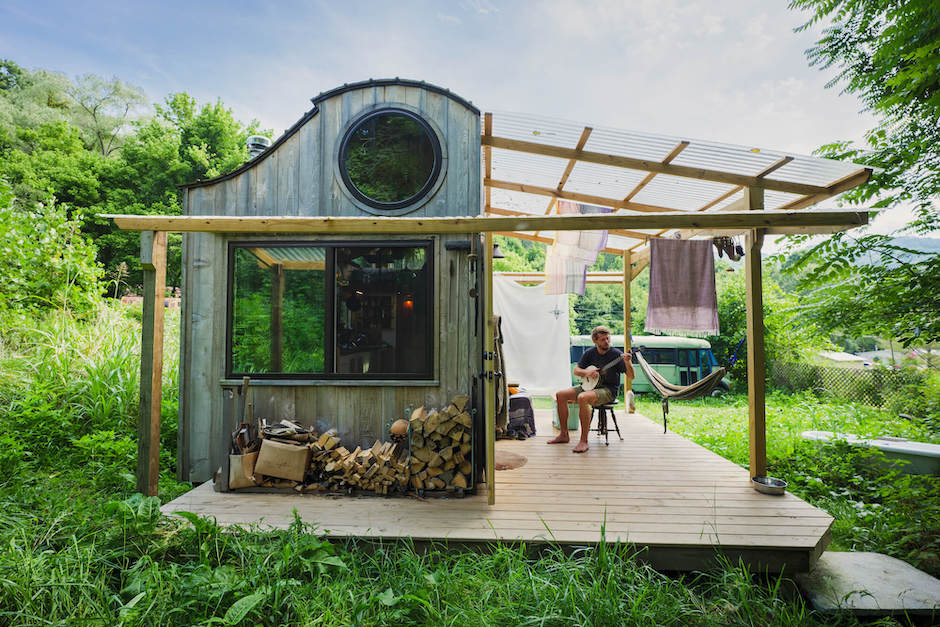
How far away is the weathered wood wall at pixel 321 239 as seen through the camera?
13.2 ft

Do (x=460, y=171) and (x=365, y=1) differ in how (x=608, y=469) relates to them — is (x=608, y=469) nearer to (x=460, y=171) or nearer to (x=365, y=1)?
(x=460, y=171)

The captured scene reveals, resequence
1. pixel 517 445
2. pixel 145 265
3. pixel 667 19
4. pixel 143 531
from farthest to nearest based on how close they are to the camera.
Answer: pixel 667 19, pixel 517 445, pixel 145 265, pixel 143 531

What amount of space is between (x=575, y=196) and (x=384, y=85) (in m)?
2.53

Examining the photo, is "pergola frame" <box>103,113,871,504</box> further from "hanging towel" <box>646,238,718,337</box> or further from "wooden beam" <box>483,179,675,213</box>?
"wooden beam" <box>483,179,675,213</box>

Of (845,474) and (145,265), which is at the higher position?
(145,265)

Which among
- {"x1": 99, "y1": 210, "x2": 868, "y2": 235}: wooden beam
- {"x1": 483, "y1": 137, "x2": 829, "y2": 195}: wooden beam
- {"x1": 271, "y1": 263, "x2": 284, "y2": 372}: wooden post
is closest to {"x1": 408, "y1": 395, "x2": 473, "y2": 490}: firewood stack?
{"x1": 271, "y1": 263, "x2": 284, "y2": 372}: wooden post

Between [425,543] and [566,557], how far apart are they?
865mm

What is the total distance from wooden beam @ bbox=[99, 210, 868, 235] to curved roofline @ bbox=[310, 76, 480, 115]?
4.56ft

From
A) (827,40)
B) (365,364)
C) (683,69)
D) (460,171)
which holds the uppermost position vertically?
(683,69)

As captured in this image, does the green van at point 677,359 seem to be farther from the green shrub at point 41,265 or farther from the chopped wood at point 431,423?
the green shrub at point 41,265

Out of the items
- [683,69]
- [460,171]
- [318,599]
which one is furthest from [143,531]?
[683,69]

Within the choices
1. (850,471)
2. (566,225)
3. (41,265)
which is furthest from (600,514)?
(41,265)

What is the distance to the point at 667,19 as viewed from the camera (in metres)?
29.3

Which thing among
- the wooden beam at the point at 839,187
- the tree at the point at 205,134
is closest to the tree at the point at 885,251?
the wooden beam at the point at 839,187
